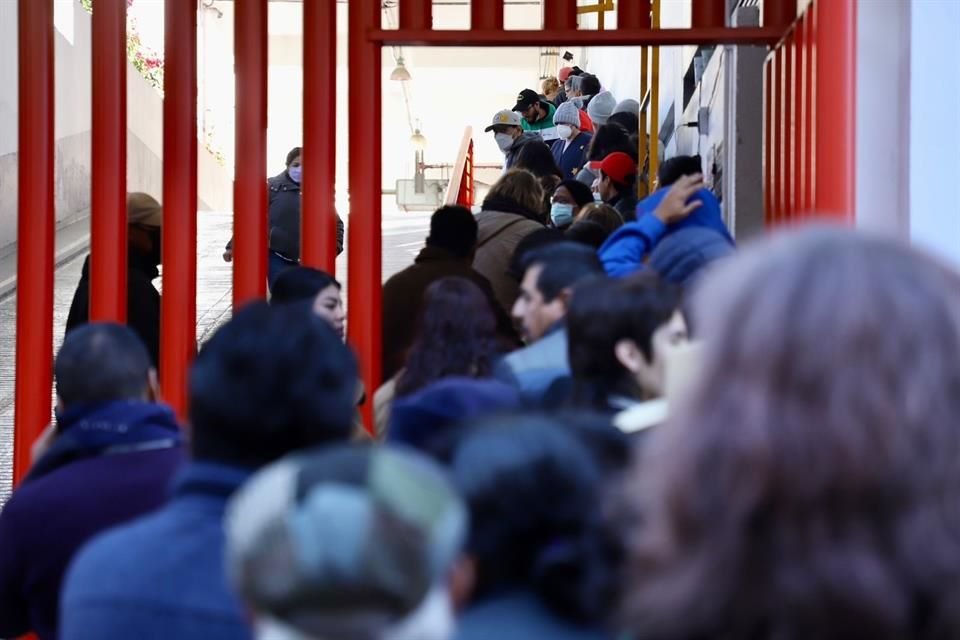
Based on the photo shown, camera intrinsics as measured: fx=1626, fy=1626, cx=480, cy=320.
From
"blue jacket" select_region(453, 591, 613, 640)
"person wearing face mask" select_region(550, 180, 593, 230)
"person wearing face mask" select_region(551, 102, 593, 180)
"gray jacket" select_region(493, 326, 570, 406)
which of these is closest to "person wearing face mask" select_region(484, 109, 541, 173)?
"person wearing face mask" select_region(551, 102, 593, 180)

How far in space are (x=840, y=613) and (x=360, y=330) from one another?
4.51m

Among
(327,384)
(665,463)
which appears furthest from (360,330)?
(665,463)

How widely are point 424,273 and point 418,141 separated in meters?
23.1

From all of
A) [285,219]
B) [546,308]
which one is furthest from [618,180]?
[546,308]

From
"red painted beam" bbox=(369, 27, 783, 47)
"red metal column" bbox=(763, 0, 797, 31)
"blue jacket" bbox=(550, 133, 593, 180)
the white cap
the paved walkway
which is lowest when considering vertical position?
the paved walkway

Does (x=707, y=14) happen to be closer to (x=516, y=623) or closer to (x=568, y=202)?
(x=568, y=202)

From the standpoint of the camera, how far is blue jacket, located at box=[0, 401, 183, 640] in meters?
3.01

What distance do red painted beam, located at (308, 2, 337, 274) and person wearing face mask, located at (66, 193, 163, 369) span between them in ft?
2.04

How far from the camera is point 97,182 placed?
5.88 meters

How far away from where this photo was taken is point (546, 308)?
411 cm

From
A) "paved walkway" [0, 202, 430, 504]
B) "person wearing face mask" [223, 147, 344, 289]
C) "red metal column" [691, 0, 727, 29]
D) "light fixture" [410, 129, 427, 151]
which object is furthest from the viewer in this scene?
"light fixture" [410, 129, 427, 151]

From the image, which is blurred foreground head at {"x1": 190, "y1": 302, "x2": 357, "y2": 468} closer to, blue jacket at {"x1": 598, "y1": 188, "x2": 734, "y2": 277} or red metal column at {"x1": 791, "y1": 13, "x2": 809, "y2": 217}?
blue jacket at {"x1": 598, "y1": 188, "x2": 734, "y2": 277}

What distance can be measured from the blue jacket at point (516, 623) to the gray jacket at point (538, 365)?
5.61 feet

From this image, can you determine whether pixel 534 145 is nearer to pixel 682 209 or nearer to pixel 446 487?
A: pixel 682 209
